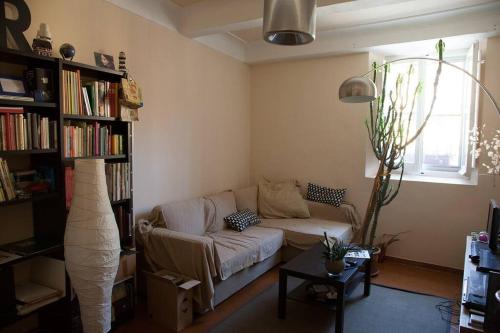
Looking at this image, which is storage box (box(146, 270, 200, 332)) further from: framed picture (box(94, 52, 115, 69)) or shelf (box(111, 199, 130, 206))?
framed picture (box(94, 52, 115, 69))

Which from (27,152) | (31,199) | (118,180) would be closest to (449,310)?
(118,180)

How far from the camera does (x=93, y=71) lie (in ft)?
8.10

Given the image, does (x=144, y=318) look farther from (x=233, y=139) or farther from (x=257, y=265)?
(x=233, y=139)

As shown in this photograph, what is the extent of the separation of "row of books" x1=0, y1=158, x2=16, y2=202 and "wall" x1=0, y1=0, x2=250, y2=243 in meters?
0.42

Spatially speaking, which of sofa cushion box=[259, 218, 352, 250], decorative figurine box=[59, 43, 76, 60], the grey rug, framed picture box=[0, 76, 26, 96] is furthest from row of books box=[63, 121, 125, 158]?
sofa cushion box=[259, 218, 352, 250]

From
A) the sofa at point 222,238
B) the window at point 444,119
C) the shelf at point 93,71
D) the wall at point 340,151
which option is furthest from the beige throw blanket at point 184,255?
the window at point 444,119

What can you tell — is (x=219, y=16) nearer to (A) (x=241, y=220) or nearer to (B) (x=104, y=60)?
(B) (x=104, y=60)

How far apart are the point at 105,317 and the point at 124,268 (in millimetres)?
598

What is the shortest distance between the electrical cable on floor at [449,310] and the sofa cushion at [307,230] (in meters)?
1.04

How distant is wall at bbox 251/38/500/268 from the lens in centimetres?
365

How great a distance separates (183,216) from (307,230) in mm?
1340

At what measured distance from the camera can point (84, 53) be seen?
2578 mm

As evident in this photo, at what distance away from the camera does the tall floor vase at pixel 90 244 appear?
79.3 inches

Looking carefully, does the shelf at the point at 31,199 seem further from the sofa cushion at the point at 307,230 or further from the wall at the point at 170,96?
the sofa cushion at the point at 307,230
